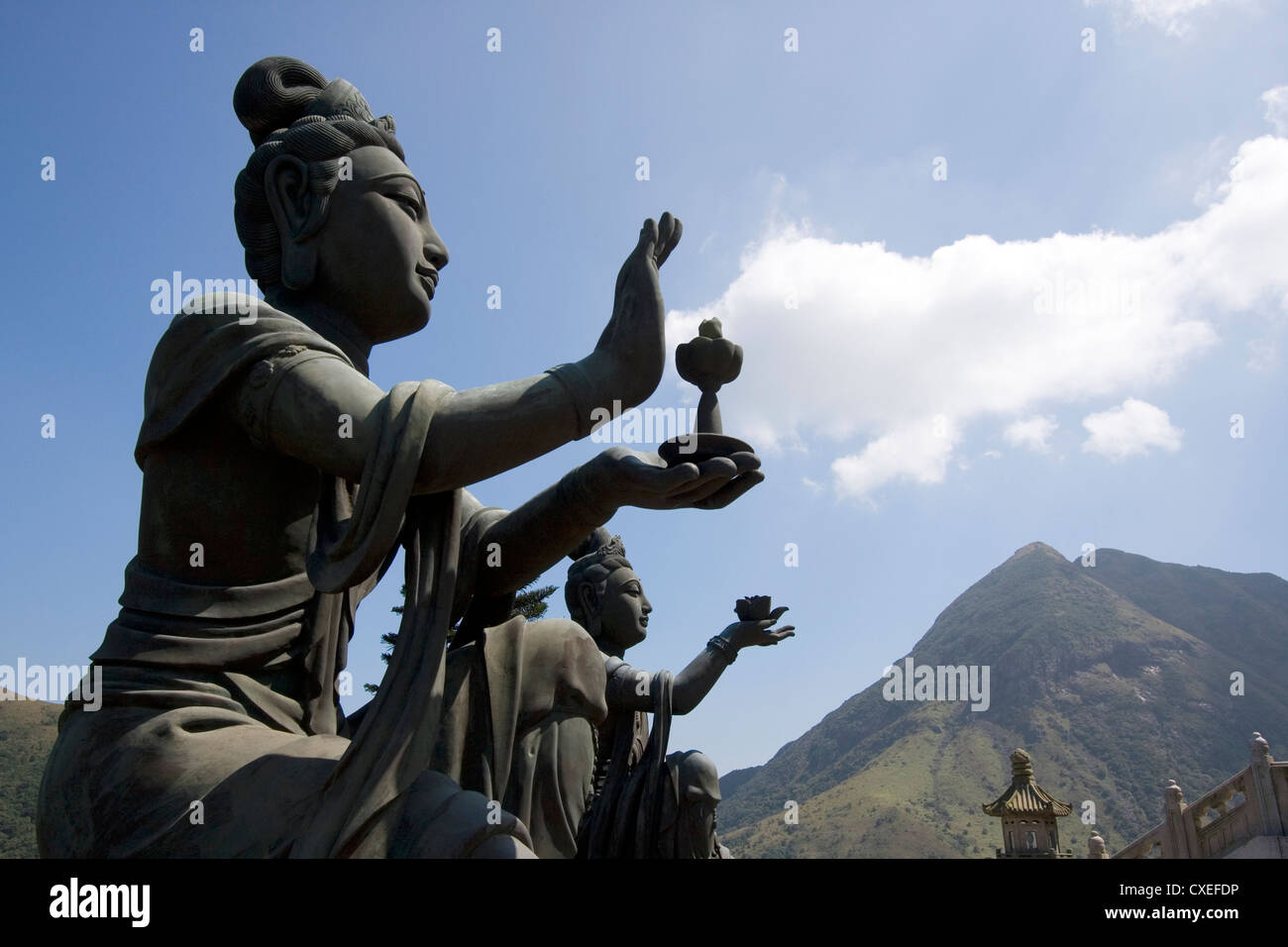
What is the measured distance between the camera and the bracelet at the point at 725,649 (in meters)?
6.04

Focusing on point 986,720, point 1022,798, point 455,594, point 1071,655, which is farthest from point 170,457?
point 1071,655

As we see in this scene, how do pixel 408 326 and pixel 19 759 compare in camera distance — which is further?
pixel 19 759

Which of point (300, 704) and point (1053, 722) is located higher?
point (300, 704)

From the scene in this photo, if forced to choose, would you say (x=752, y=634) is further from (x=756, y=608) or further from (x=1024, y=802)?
(x=1024, y=802)

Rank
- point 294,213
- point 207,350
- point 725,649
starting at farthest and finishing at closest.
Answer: point 725,649
point 294,213
point 207,350

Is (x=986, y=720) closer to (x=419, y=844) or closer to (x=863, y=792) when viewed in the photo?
(x=863, y=792)

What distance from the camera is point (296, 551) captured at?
9.71 ft

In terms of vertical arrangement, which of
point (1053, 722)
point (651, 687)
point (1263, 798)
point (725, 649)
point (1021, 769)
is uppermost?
point (725, 649)

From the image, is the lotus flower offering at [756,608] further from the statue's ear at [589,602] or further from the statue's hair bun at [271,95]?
the statue's hair bun at [271,95]

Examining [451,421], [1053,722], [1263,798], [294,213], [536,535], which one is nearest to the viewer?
[451,421]

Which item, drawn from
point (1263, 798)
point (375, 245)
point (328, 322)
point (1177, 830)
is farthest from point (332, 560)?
point (1177, 830)

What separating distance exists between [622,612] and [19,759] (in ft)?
103

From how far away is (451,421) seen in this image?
263cm
